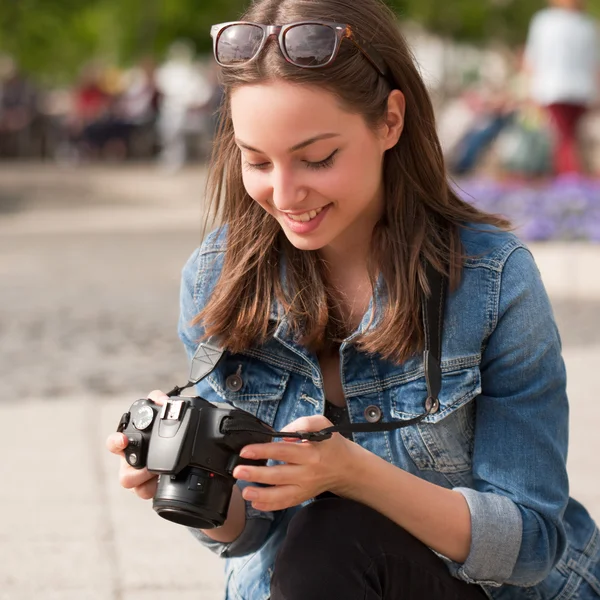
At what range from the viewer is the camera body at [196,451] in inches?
76.1

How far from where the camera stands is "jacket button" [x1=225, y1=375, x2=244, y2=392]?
2.29m

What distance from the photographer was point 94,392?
4.90m

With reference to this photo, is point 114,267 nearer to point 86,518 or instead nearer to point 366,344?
point 86,518

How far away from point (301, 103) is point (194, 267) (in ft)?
1.66

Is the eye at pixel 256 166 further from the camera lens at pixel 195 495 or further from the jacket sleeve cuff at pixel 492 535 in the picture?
the jacket sleeve cuff at pixel 492 535

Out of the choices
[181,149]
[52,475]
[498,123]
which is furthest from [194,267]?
[181,149]

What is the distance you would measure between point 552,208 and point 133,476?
6345 mm

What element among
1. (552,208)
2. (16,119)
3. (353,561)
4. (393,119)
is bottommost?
(16,119)

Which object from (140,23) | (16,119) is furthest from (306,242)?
(140,23)

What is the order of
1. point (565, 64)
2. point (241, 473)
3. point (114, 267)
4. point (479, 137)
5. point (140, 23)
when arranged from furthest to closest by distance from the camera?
point (140, 23) → point (479, 137) → point (565, 64) → point (114, 267) → point (241, 473)

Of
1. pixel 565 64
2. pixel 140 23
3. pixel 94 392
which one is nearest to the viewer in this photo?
pixel 94 392

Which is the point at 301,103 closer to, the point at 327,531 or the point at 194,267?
the point at 194,267

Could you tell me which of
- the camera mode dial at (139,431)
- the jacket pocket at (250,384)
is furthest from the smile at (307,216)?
the camera mode dial at (139,431)

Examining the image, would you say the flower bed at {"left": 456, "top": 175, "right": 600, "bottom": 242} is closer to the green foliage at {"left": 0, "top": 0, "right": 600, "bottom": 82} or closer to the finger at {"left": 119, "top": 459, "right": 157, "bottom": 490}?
the finger at {"left": 119, "top": 459, "right": 157, "bottom": 490}
